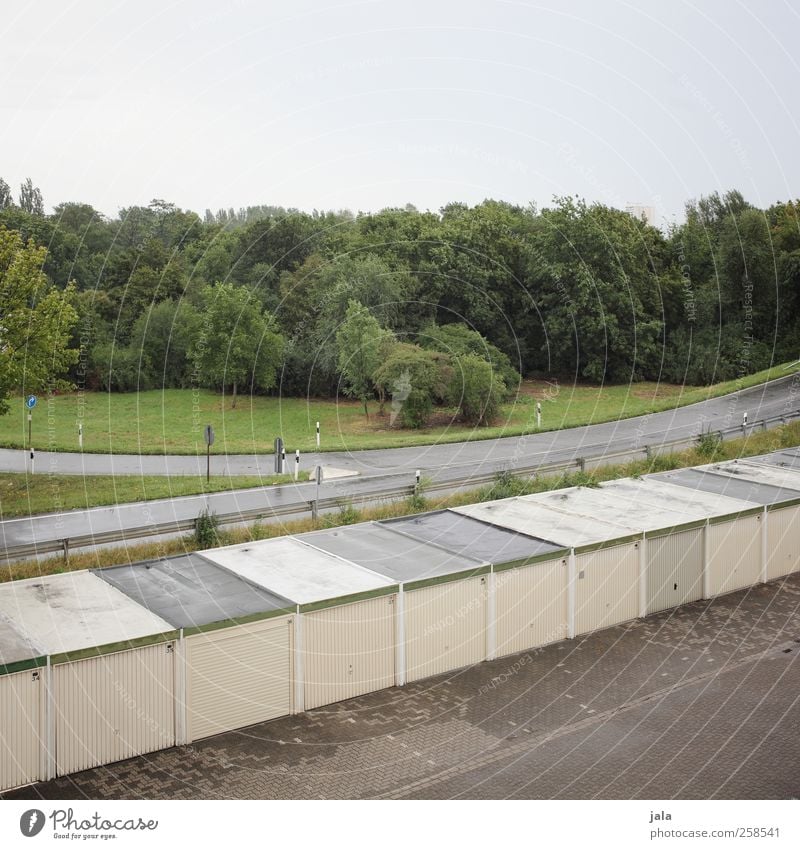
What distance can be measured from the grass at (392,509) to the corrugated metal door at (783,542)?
4.35m

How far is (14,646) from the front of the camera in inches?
519

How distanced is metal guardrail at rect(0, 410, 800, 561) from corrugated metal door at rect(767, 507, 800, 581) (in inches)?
268

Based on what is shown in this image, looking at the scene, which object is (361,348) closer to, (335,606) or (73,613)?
(335,606)

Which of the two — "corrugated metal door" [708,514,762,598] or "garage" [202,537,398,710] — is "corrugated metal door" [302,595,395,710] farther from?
"corrugated metal door" [708,514,762,598]

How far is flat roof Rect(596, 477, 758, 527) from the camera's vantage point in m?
21.1

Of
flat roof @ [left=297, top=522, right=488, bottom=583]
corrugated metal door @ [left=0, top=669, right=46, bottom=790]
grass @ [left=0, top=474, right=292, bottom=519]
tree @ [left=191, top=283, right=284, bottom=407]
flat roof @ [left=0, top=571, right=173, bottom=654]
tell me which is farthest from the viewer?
tree @ [left=191, top=283, right=284, bottom=407]

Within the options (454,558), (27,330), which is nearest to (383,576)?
(454,558)

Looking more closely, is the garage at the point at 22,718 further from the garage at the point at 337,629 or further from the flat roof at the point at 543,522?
the flat roof at the point at 543,522

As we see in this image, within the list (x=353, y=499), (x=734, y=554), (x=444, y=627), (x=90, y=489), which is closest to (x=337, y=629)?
(x=444, y=627)

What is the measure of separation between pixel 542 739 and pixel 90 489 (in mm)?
17533

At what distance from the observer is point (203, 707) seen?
14102 mm

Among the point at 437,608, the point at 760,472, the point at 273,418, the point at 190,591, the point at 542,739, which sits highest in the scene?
the point at 273,418

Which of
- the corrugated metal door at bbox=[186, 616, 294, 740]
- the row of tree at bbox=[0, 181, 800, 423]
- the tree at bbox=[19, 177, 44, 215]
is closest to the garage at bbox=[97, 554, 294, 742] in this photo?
the corrugated metal door at bbox=[186, 616, 294, 740]

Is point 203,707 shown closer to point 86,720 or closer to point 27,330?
point 86,720
